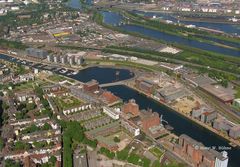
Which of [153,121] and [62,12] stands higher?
[62,12]

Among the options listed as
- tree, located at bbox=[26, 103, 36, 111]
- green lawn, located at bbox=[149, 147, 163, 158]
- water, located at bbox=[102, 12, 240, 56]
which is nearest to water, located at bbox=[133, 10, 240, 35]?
water, located at bbox=[102, 12, 240, 56]

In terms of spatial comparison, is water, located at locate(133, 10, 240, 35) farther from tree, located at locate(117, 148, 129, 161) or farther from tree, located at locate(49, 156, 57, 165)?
tree, located at locate(49, 156, 57, 165)

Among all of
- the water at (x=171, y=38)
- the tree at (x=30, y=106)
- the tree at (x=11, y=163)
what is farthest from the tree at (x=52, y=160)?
the water at (x=171, y=38)

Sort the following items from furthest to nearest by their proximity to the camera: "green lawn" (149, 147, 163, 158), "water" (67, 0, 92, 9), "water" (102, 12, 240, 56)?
"water" (67, 0, 92, 9)
"water" (102, 12, 240, 56)
"green lawn" (149, 147, 163, 158)

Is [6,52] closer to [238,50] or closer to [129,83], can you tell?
[129,83]

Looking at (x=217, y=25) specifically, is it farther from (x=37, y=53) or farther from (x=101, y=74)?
(x=37, y=53)

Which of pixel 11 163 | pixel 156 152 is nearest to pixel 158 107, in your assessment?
pixel 156 152

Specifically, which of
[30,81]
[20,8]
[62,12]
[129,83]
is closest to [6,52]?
[30,81]

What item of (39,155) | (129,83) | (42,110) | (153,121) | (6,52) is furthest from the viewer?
(6,52)
